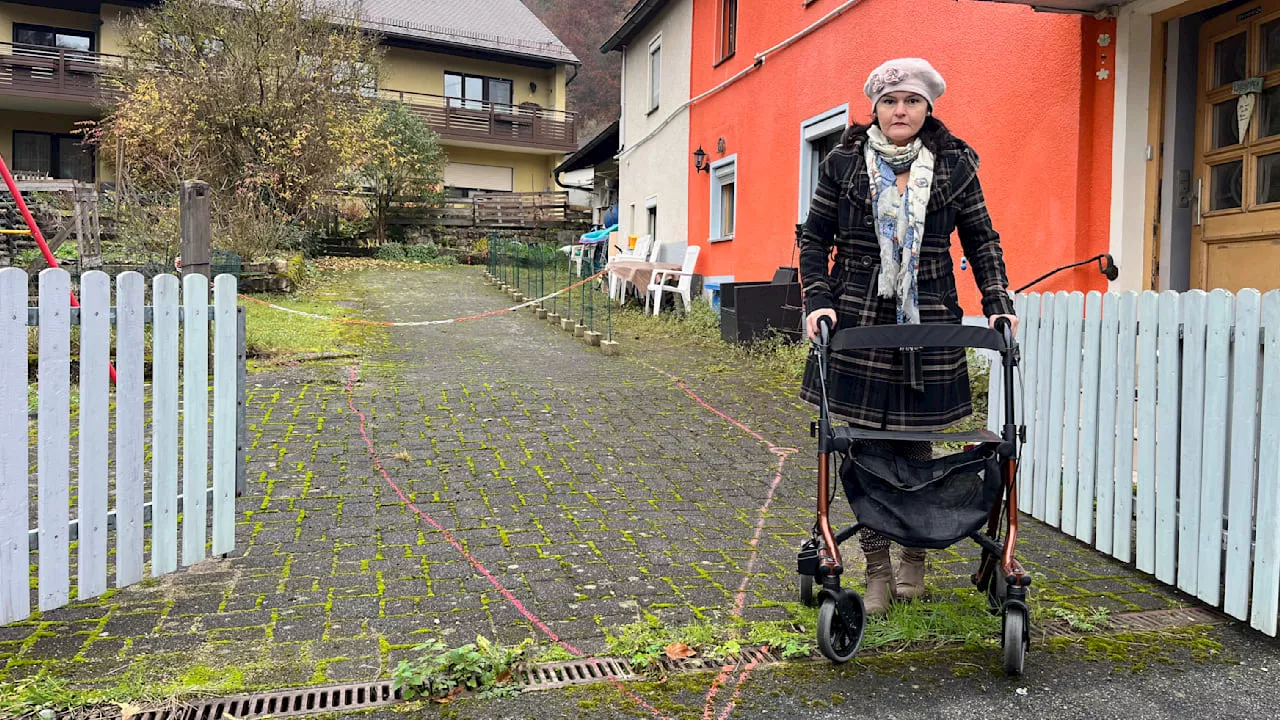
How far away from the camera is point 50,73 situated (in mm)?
25391

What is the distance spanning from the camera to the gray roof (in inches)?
1176

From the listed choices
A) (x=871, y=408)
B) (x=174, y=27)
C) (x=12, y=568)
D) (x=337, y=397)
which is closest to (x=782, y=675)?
(x=871, y=408)

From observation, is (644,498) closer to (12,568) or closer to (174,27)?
(12,568)

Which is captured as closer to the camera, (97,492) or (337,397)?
(97,492)

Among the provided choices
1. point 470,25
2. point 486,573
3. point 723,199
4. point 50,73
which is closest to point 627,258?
point 723,199

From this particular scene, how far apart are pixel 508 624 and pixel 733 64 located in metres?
11.9

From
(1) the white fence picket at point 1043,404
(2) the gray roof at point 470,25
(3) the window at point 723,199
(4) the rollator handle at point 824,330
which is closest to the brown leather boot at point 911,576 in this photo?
(4) the rollator handle at point 824,330

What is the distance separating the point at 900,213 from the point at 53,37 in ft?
100

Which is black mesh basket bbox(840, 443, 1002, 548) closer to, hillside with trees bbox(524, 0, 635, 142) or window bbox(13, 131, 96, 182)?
window bbox(13, 131, 96, 182)

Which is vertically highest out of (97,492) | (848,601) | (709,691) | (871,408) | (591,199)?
(591,199)

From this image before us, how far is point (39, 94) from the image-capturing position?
25.2 meters

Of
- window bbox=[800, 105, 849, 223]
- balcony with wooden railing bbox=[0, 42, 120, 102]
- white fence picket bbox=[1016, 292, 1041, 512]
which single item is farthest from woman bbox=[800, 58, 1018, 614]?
balcony with wooden railing bbox=[0, 42, 120, 102]

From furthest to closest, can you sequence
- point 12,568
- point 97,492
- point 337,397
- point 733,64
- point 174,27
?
point 174,27 → point 733,64 → point 337,397 → point 97,492 → point 12,568

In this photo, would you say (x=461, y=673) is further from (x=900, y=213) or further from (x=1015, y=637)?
(x=900, y=213)
